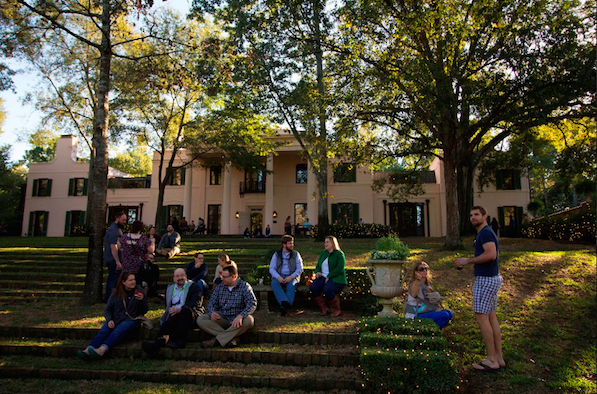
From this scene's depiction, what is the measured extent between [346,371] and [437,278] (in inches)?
179

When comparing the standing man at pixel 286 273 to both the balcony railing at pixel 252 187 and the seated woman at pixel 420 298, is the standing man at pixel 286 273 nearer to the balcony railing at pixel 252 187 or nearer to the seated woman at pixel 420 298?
the seated woman at pixel 420 298

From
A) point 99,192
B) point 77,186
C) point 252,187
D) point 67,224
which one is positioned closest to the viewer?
point 99,192

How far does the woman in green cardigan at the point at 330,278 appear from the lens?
646cm

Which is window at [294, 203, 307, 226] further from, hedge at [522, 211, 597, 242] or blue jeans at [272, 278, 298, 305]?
blue jeans at [272, 278, 298, 305]

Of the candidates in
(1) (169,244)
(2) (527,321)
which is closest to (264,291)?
(2) (527,321)

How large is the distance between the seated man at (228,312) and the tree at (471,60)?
726 centimetres

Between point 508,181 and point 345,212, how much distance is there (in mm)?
10595

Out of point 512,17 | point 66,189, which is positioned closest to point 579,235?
point 512,17

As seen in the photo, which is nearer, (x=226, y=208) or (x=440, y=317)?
(x=440, y=317)

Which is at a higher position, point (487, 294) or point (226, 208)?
point (226, 208)

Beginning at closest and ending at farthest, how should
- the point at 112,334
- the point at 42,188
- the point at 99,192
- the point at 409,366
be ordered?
the point at 409,366 < the point at 112,334 < the point at 99,192 < the point at 42,188

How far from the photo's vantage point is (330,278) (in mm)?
6512

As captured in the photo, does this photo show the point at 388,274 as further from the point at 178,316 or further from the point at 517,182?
the point at 517,182

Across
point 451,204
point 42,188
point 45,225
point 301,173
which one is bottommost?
point 45,225
